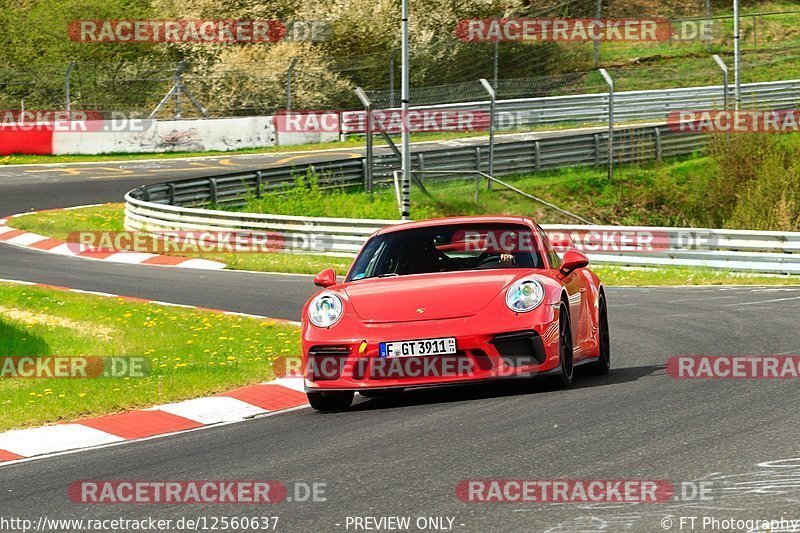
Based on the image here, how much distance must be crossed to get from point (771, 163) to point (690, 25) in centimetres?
2630

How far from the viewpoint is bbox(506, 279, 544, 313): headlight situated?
9.23 metres

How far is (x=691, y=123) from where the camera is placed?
3869cm

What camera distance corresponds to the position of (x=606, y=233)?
23375 mm

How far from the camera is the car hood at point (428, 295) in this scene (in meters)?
9.23

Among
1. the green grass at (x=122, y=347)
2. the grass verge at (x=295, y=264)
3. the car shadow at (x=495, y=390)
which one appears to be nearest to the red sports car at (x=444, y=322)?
the car shadow at (x=495, y=390)

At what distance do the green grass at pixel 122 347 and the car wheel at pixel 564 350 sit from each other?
9.44ft

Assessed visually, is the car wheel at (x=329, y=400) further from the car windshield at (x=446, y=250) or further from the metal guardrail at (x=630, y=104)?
the metal guardrail at (x=630, y=104)

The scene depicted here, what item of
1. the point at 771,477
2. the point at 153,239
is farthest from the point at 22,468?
the point at 153,239

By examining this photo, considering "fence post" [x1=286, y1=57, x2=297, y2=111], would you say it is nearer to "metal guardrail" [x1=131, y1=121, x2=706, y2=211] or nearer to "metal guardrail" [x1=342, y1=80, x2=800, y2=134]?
"metal guardrail" [x1=342, y1=80, x2=800, y2=134]

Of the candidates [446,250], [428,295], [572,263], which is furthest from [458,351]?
[446,250]

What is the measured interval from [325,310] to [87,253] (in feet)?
56.4

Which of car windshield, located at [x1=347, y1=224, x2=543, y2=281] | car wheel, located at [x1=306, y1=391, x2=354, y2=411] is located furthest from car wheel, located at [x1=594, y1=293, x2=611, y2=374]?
car wheel, located at [x1=306, y1=391, x2=354, y2=411]

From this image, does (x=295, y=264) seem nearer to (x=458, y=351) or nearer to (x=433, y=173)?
(x=433, y=173)

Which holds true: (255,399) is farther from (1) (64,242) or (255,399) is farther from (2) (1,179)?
(2) (1,179)
